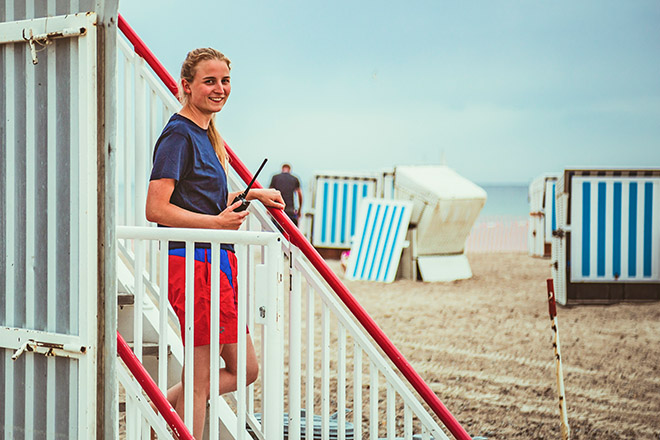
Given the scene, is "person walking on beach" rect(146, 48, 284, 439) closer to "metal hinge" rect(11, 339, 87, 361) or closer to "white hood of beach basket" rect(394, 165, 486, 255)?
"metal hinge" rect(11, 339, 87, 361)

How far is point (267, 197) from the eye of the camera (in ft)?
Answer: 9.03

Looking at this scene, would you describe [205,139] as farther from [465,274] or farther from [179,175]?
[465,274]

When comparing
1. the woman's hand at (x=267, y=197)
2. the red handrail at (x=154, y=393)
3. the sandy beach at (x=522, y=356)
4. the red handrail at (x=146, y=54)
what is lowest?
the sandy beach at (x=522, y=356)

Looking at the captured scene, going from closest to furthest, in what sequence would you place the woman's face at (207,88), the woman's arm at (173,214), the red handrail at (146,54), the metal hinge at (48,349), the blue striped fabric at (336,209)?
the metal hinge at (48,349) < the woman's arm at (173,214) < the woman's face at (207,88) < the red handrail at (146,54) < the blue striped fabric at (336,209)

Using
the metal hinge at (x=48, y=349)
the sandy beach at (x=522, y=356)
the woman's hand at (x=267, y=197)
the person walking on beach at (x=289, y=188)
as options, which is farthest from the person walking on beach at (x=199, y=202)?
the person walking on beach at (x=289, y=188)

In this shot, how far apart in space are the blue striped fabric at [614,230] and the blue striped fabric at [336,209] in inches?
236

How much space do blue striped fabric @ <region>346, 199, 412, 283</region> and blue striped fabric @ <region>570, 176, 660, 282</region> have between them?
9.62 feet

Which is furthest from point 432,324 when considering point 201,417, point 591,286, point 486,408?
point 201,417

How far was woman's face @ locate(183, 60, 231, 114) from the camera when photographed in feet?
8.49

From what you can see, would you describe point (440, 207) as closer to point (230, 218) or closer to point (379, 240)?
point (379, 240)

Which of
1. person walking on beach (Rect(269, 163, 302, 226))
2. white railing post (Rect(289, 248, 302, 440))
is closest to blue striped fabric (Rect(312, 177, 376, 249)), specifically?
person walking on beach (Rect(269, 163, 302, 226))

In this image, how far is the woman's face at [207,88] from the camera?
259 cm

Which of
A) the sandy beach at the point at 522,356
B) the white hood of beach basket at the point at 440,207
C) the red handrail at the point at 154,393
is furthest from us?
the white hood of beach basket at the point at 440,207

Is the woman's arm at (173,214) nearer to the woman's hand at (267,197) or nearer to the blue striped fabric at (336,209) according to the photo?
the woman's hand at (267,197)
